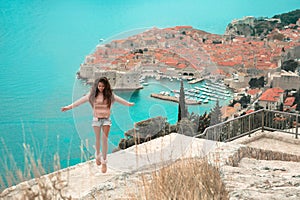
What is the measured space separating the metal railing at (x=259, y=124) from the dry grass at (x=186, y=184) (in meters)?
2.80

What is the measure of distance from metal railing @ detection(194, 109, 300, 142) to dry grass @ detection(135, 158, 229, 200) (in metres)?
2.80

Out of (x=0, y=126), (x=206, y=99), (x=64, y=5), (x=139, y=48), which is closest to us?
(x=139, y=48)

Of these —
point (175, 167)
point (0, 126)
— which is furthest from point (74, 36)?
point (175, 167)

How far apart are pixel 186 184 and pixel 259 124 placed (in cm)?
365

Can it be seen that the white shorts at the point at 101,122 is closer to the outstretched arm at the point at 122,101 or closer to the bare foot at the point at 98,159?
the outstretched arm at the point at 122,101

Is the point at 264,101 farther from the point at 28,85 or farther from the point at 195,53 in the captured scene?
the point at 28,85

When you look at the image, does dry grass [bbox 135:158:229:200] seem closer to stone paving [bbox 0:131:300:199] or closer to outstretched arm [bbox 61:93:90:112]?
stone paving [bbox 0:131:300:199]

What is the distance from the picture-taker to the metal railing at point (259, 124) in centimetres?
513

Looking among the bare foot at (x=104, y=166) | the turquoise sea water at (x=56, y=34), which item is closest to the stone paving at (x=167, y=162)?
the bare foot at (x=104, y=166)

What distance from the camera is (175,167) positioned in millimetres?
2352

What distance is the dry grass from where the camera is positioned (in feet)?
6.12

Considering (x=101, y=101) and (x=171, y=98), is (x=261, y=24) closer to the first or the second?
(x=171, y=98)

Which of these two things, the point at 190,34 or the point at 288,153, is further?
the point at 288,153

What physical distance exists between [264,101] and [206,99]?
885cm
